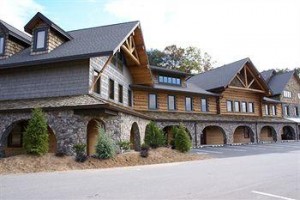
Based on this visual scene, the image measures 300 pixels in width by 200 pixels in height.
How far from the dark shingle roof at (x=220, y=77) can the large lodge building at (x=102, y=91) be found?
0.17 m

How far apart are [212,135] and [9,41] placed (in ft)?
63.7

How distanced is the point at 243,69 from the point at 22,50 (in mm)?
21552

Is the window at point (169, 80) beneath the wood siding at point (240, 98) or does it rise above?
above

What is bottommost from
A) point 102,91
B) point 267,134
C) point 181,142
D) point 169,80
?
point 181,142

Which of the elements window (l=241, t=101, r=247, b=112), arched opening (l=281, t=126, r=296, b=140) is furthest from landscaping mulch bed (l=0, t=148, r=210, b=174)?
arched opening (l=281, t=126, r=296, b=140)

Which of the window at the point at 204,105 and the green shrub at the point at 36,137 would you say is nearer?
the green shrub at the point at 36,137

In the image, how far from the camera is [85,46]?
17547 millimetres

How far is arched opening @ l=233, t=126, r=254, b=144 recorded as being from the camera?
31891 millimetres

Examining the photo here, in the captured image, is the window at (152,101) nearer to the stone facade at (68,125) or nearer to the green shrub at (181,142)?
the green shrub at (181,142)

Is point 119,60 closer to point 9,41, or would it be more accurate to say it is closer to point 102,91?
point 102,91

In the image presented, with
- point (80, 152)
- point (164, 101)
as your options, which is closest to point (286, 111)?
point (164, 101)

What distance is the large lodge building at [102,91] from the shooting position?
15539mm

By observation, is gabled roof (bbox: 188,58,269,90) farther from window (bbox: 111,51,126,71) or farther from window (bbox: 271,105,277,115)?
window (bbox: 111,51,126,71)

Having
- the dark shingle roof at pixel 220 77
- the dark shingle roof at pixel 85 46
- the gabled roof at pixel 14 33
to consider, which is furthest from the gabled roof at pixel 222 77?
the gabled roof at pixel 14 33
